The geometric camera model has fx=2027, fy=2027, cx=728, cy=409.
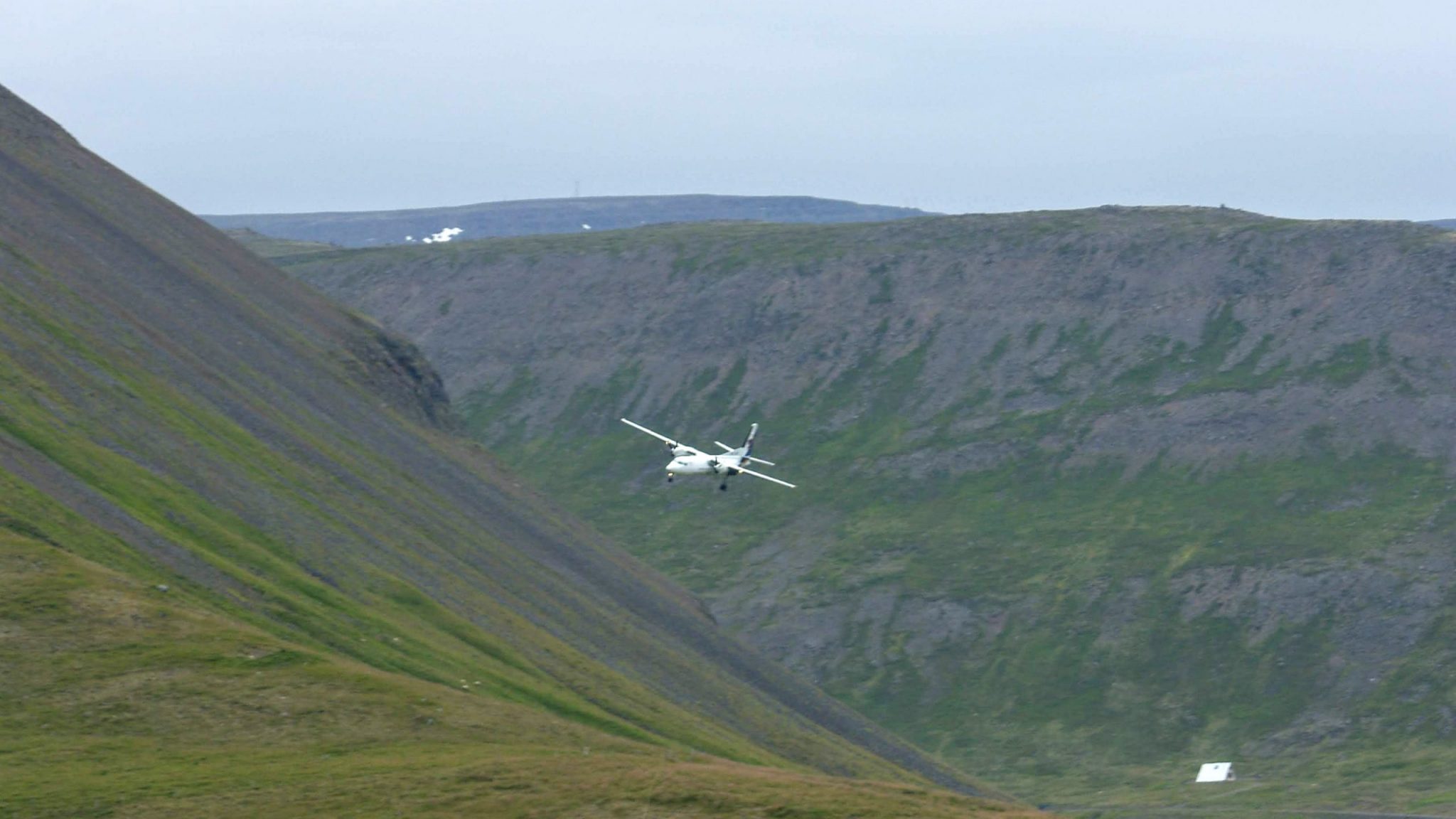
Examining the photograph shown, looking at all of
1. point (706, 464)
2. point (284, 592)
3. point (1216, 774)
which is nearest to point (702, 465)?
point (706, 464)

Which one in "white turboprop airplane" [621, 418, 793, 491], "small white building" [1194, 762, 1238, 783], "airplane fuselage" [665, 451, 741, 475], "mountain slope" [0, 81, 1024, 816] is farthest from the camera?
"small white building" [1194, 762, 1238, 783]

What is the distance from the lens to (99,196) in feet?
496

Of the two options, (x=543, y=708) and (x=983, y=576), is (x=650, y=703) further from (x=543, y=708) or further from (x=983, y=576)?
(x=983, y=576)

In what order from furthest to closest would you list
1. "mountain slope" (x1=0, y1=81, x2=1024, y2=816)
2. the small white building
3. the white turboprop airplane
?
1. the small white building
2. the white turboprop airplane
3. "mountain slope" (x1=0, y1=81, x2=1024, y2=816)

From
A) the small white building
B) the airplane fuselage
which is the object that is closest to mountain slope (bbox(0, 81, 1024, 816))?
the airplane fuselage

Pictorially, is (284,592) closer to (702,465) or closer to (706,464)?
(706,464)

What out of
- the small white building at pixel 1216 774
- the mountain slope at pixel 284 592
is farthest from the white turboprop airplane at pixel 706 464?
the small white building at pixel 1216 774

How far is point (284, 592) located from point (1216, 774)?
81.5 m

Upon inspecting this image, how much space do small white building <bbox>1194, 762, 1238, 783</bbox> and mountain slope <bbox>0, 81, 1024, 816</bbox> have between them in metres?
25.8

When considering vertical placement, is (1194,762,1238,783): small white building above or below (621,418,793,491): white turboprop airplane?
below

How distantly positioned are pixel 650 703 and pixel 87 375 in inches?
1485

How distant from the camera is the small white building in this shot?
152m

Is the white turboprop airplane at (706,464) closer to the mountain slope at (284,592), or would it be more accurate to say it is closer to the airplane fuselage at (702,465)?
the airplane fuselage at (702,465)

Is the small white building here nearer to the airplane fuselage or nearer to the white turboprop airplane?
the white turboprop airplane
